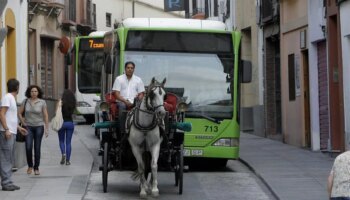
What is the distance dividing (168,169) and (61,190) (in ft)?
5.99

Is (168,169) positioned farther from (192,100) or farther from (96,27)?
(96,27)

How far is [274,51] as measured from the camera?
2816cm

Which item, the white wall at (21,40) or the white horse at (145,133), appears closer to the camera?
the white horse at (145,133)

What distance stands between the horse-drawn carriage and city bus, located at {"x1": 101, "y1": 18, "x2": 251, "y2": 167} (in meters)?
2.13

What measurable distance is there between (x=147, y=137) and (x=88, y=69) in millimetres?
19605

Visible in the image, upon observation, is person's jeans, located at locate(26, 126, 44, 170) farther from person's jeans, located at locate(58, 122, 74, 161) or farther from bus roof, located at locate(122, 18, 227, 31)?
bus roof, located at locate(122, 18, 227, 31)

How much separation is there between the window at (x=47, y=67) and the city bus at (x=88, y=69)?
5.64 metres

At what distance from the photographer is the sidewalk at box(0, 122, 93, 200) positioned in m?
14.1

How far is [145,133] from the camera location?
1393 centimetres

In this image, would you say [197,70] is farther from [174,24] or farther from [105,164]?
[105,164]

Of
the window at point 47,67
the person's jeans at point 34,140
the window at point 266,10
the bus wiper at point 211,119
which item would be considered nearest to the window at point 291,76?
the window at point 266,10

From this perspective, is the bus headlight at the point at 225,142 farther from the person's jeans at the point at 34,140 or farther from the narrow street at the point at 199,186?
the person's jeans at the point at 34,140

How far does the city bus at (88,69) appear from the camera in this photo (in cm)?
3281

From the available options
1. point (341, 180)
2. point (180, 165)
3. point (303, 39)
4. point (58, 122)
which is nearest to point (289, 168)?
point (180, 165)
